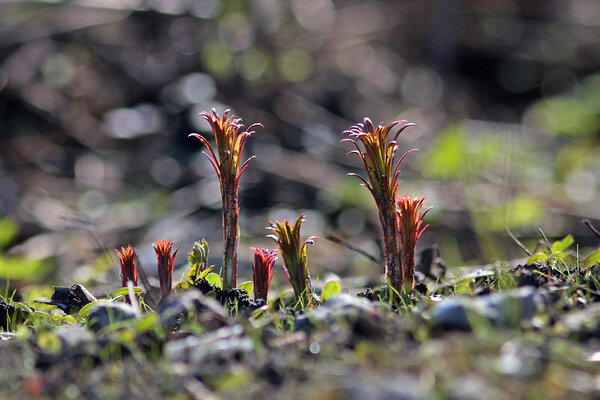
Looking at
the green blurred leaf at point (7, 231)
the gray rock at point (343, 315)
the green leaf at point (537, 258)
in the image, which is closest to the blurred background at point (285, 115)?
the green blurred leaf at point (7, 231)

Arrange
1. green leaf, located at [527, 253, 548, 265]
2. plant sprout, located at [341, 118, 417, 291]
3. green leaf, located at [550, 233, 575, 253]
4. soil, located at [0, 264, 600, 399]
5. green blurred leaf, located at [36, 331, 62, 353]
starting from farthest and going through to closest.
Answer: green leaf, located at [550, 233, 575, 253], green leaf, located at [527, 253, 548, 265], plant sprout, located at [341, 118, 417, 291], green blurred leaf, located at [36, 331, 62, 353], soil, located at [0, 264, 600, 399]

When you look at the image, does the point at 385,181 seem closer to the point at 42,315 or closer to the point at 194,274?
the point at 194,274

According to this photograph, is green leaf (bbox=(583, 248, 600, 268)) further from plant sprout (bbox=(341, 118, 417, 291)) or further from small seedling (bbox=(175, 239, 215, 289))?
small seedling (bbox=(175, 239, 215, 289))

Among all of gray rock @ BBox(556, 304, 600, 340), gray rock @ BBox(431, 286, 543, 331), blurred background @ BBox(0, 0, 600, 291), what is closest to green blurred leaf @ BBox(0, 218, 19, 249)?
blurred background @ BBox(0, 0, 600, 291)

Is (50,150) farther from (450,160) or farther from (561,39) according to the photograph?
(561,39)

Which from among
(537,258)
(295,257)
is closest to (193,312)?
(295,257)

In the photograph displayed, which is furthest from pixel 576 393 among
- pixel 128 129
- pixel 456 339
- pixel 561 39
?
pixel 561 39

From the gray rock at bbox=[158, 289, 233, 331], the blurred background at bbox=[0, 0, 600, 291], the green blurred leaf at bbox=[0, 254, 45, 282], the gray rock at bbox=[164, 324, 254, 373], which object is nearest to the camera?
the gray rock at bbox=[164, 324, 254, 373]
